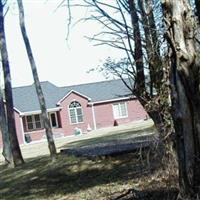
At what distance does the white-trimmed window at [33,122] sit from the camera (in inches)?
2309

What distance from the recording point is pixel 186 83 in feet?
22.1

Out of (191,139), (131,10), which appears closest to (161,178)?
(191,139)

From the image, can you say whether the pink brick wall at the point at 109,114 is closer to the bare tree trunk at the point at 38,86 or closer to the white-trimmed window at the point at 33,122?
the white-trimmed window at the point at 33,122

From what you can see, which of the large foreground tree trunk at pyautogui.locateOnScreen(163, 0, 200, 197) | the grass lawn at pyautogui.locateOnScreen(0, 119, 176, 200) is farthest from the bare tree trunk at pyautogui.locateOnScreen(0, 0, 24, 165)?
the large foreground tree trunk at pyautogui.locateOnScreen(163, 0, 200, 197)

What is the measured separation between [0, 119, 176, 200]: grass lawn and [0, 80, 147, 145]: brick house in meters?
36.6

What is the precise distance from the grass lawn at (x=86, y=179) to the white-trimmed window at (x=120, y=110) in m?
39.8

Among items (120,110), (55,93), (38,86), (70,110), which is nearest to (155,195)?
(38,86)

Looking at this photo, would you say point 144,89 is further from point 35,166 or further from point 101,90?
point 101,90

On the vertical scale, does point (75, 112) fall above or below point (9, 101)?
below

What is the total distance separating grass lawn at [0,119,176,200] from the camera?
11.3 meters

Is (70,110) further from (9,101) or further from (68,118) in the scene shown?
(9,101)

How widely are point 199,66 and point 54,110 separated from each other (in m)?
53.1

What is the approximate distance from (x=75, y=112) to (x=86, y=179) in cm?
4431

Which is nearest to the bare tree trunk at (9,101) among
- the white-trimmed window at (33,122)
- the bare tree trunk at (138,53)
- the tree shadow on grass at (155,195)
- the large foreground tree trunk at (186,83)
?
the bare tree trunk at (138,53)
